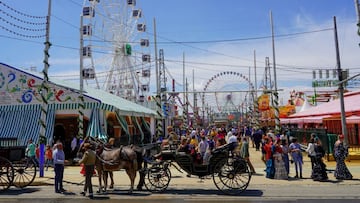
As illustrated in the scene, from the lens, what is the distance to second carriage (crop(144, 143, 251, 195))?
1205 centimetres

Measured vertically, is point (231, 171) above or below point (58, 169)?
below

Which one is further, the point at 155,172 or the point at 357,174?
the point at 357,174

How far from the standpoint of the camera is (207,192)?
12367 millimetres

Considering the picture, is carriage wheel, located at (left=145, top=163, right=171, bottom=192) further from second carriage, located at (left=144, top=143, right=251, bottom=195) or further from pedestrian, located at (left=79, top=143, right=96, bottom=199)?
pedestrian, located at (left=79, top=143, right=96, bottom=199)

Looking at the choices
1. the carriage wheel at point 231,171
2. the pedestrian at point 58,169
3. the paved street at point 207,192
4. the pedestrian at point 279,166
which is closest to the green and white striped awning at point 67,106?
the paved street at point 207,192

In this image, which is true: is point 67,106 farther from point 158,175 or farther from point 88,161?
point 158,175

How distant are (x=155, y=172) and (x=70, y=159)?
1269 centimetres

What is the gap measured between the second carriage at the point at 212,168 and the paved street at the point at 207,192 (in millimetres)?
357

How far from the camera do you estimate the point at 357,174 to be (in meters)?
15.8

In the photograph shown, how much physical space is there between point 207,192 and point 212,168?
80 centimetres

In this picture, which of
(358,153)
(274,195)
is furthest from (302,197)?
(358,153)

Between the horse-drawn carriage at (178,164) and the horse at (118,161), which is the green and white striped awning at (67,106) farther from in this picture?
the horse at (118,161)

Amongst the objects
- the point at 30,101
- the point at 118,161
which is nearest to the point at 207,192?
the point at 118,161

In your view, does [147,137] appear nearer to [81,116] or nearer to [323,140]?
[81,116]
